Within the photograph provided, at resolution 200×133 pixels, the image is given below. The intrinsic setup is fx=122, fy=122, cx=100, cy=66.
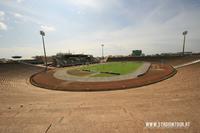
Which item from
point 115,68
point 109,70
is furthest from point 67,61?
point 109,70

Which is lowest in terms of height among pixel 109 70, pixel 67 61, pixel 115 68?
pixel 109 70

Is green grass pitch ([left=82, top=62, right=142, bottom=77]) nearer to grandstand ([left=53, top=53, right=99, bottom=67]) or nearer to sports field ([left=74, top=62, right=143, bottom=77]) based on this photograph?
sports field ([left=74, top=62, right=143, bottom=77])

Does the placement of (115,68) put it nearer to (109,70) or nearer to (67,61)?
(109,70)

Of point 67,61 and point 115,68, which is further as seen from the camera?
point 67,61

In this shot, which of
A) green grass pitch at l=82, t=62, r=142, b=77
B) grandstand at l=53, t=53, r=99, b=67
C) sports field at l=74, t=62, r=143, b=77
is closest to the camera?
sports field at l=74, t=62, r=143, b=77

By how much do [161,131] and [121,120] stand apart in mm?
1670

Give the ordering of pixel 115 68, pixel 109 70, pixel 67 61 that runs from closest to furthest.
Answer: pixel 109 70, pixel 115 68, pixel 67 61

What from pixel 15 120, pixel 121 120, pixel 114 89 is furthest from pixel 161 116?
pixel 114 89

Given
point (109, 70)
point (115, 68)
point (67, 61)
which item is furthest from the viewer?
point (67, 61)

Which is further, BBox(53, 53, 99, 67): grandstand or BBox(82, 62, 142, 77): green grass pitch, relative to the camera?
BBox(53, 53, 99, 67): grandstand

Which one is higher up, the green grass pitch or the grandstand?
the grandstand

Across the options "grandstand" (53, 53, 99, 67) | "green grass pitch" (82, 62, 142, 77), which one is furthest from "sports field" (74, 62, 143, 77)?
"grandstand" (53, 53, 99, 67)

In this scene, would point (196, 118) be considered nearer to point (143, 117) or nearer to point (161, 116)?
point (161, 116)

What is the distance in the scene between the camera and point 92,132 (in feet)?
15.2
